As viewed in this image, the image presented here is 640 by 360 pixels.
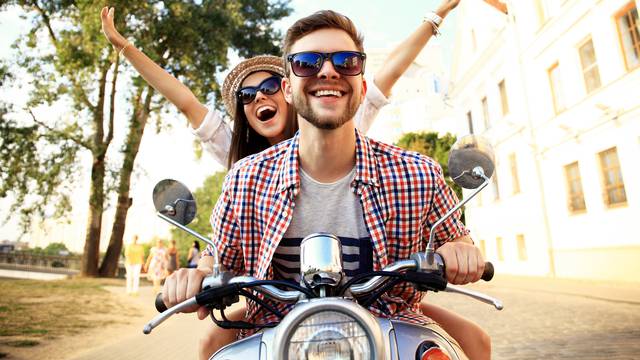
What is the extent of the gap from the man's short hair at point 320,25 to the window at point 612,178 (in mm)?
13310

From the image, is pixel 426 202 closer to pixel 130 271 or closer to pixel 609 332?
pixel 609 332

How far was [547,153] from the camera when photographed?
16.4 metres

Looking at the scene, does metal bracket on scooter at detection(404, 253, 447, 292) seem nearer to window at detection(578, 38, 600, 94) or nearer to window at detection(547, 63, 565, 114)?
window at detection(578, 38, 600, 94)

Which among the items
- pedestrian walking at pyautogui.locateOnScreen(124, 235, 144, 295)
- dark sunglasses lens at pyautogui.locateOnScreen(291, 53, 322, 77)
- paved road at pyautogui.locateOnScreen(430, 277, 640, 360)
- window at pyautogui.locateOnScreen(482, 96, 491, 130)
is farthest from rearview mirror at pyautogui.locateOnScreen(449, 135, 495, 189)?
window at pyautogui.locateOnScreen(482, 96, 491, 130)

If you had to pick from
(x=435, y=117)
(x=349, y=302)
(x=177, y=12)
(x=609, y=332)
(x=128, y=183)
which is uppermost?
(x=435, y=117)

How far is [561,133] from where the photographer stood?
15422mm

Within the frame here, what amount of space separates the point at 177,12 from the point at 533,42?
40.1 feet

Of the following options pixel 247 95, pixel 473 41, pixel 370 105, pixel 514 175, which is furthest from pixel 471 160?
pixel 473 41

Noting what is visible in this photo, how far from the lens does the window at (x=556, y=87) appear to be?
51.8 feet

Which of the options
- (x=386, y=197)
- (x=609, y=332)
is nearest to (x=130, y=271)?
(x=609, y=332)

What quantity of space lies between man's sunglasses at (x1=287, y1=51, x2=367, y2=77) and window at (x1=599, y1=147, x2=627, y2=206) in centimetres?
1342

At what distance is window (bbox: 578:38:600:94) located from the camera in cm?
1363

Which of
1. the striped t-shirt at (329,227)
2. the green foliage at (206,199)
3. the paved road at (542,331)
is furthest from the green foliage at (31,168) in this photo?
the green foliage at (206,199)

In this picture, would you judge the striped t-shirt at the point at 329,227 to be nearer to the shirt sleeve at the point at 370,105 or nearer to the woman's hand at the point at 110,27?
the shirt sleeve at the point at 370,105
